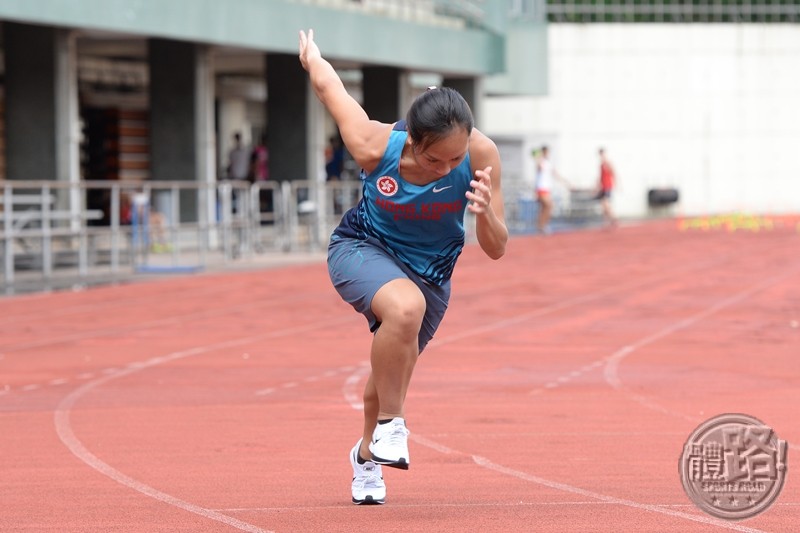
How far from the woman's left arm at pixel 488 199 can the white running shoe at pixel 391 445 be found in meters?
0.77

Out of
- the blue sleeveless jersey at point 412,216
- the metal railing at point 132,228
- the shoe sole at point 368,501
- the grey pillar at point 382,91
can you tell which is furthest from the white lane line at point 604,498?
the grey pillar at point 382,91

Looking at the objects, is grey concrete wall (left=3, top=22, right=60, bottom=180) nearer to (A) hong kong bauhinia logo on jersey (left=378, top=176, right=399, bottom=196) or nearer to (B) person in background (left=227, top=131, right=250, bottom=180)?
(B) person in background (left=227, top=131, right=250, bottom=180)

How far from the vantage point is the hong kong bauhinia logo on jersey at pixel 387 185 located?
21.4 feet

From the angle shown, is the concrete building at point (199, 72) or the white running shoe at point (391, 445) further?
the concrete building at point (199, 72)

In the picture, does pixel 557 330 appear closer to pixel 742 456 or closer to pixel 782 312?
pixel 782 312

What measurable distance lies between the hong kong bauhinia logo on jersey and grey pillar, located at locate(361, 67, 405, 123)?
31731 millimetres

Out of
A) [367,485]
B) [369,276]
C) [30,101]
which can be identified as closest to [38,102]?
[30,101]

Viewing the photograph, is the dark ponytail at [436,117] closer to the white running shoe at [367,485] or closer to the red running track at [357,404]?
the white running shoe at [367,485]

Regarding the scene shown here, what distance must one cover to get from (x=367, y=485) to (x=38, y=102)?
2051 centimetres

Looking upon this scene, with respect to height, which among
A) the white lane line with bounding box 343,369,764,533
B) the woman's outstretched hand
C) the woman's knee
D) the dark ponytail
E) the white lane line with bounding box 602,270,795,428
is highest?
the woman's outstretched hand

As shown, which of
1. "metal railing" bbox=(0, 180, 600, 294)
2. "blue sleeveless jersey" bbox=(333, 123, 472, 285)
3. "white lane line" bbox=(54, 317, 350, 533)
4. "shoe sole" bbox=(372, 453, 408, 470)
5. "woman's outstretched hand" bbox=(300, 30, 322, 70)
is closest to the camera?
"shoe sole" bbox=(372, 453, 408, 470)

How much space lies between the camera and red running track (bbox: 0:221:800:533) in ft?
22.1

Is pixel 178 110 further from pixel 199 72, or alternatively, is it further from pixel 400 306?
pixel 400 306

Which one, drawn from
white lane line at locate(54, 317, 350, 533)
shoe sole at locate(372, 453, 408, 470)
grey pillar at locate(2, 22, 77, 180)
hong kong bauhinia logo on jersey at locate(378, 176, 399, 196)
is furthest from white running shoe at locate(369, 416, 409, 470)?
grey pillar at locate(2, 22, 77, 180)
